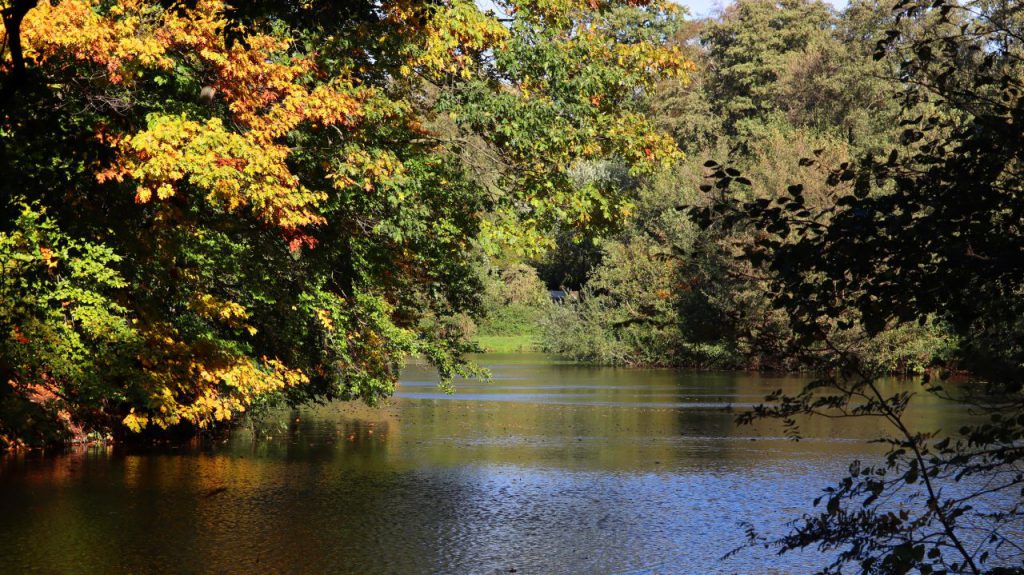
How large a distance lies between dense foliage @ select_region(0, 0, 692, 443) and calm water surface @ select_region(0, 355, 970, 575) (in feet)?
4.23

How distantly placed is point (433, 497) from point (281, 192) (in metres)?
4.15

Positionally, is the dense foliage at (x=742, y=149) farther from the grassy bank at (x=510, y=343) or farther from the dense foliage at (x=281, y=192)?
the dense foliage at (x=281, y=192)

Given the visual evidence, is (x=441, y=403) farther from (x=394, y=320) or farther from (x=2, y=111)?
(x=2, y=111)

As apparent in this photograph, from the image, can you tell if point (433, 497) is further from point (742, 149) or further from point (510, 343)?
point (510, 343)

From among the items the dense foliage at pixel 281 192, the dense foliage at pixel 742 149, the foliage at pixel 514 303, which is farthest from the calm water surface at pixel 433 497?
the foliage at pixel 514 303

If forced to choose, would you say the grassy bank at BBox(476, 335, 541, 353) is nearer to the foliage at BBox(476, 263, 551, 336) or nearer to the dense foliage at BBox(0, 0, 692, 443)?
the foliage at BBox(476, 263, 551, 336)

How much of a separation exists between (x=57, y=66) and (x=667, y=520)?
8.67 meters

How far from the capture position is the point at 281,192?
13516 millimetres

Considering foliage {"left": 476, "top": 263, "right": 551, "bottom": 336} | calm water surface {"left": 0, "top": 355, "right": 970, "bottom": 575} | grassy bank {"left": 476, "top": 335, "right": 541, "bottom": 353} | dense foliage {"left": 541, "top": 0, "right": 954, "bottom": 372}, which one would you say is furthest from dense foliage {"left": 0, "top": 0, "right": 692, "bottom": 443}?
grassy bank {"left": 476, "top": 335, "right": 541, "bottom": 353}

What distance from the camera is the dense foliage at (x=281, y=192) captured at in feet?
42.8

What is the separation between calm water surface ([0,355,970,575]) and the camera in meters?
9.85

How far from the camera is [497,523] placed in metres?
11.6

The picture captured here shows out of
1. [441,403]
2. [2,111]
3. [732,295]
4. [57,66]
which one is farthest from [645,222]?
[2,111]

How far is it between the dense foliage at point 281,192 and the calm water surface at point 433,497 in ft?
4.23
